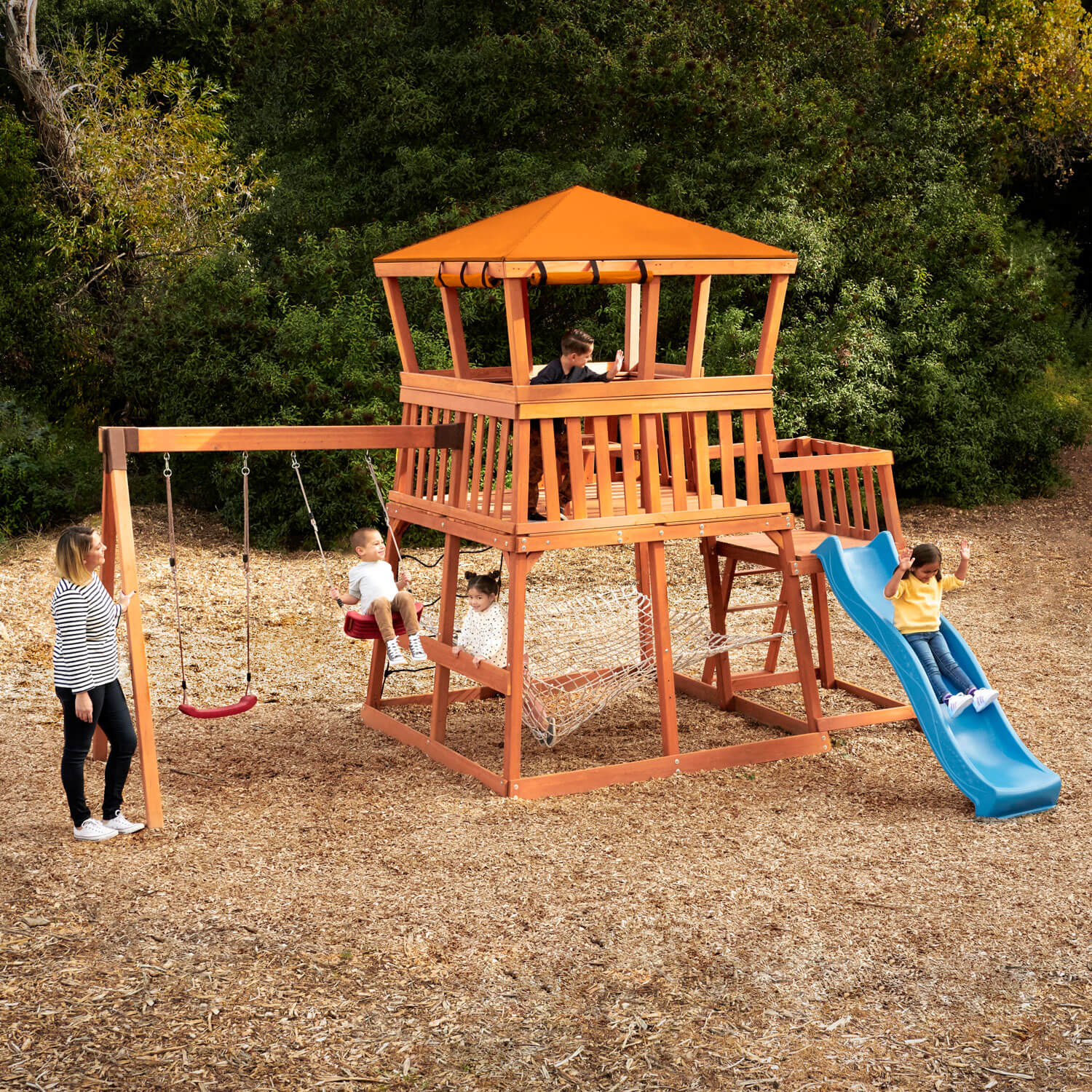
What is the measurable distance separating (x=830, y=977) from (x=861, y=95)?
595 inches

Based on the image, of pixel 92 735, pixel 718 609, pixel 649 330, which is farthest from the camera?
pixel 718 609

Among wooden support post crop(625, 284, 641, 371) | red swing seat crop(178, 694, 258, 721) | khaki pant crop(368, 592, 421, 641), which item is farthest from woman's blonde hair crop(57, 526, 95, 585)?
wooden support post crop(625, 284, 641, 371)

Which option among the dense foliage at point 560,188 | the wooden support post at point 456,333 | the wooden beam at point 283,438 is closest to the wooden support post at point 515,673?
the wooden beam at point 283,438

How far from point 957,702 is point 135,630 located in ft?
13.6

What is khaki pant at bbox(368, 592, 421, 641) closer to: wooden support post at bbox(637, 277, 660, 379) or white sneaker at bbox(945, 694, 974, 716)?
wooden support post at bbox(637, 277, 660, 379)

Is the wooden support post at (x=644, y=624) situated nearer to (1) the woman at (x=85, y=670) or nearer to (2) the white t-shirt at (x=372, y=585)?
(2) the white t-shirt at (x=372, y=585)

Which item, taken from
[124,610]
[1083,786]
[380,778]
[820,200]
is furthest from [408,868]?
[820,200]

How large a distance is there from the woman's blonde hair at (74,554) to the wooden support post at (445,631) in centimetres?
206

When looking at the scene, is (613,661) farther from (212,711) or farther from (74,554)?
(74,554)

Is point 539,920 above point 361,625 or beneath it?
beneath

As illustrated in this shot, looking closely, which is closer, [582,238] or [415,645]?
[582,238]

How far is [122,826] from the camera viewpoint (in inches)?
235

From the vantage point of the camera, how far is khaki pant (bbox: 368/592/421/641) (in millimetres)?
6766

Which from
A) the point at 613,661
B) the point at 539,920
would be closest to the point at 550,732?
the point at 613,661
